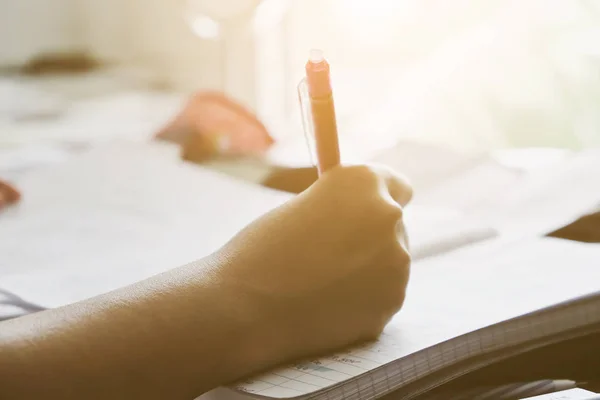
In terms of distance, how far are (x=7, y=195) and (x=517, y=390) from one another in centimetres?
53

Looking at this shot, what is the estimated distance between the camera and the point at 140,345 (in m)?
0.33

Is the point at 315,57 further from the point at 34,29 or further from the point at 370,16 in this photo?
the point at 34,29

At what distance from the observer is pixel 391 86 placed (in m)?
0.98

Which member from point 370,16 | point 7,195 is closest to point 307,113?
point 7,195

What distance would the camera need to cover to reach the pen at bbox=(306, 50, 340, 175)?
38cm

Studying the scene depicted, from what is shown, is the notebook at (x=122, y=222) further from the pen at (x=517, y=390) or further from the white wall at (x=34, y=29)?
the white wall at (x=34, y=29)

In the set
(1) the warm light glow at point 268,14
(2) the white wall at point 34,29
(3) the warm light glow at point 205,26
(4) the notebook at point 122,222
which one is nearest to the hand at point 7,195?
(4) the notebook at point 122,222

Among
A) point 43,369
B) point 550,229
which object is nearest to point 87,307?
point 43,369

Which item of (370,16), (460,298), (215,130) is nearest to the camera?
(460,298)

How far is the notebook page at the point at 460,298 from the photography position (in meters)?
0.34

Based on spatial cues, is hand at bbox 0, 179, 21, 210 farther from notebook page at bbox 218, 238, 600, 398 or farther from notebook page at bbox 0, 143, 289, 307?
notebook page at bbox 218, 238, 600, 398

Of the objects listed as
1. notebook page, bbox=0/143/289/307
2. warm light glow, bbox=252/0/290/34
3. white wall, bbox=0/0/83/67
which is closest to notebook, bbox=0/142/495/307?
notebook page, bbox=0/143/289/307

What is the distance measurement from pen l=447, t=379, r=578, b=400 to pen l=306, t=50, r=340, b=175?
0.13 meters

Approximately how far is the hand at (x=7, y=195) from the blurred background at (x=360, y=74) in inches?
11.1
